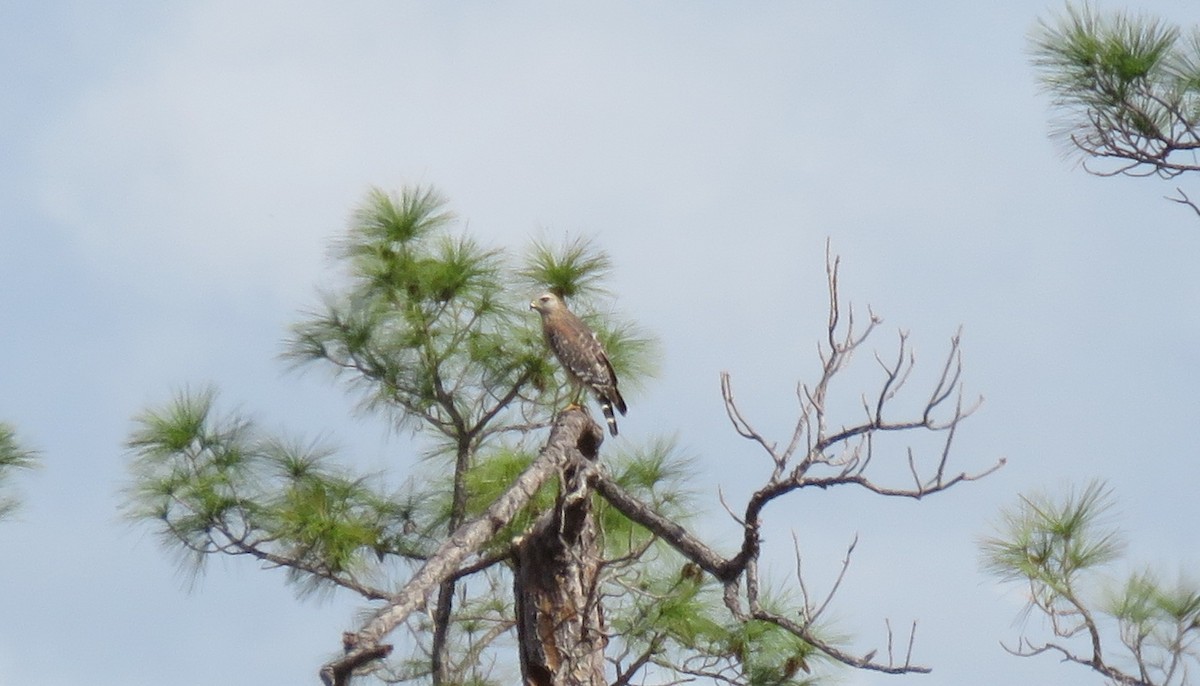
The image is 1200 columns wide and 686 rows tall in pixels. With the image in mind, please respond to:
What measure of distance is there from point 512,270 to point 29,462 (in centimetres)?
183

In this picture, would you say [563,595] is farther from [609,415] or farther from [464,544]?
[609,415]

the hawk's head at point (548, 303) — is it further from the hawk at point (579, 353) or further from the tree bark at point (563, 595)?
the tree bark at point (563, 595)

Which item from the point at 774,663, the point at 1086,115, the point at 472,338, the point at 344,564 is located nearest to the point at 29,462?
the point at 344,564

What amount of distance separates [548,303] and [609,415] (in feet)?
1.83

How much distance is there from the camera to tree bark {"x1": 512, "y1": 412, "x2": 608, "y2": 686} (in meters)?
3.68

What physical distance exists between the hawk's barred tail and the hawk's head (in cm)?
46

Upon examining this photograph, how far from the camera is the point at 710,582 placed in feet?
16.7

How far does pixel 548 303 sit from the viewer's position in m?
5.73

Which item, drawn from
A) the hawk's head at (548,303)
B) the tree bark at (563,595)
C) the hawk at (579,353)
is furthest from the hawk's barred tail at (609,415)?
the tree bark at (563,595)

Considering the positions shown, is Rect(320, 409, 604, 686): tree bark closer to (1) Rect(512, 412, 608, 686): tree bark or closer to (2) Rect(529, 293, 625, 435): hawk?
(1) Rect(512, 412, 608, 686): tree bark

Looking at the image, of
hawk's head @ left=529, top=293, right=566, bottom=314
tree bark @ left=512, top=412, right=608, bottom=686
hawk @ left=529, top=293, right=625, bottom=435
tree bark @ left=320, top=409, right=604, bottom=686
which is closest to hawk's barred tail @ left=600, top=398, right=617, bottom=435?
hawk @ left=529, top=293, right=625, bottom=435

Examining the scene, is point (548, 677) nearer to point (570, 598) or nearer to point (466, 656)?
point (570, 598)

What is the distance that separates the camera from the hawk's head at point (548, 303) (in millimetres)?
5707

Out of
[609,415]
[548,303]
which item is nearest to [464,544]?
[609,415]
